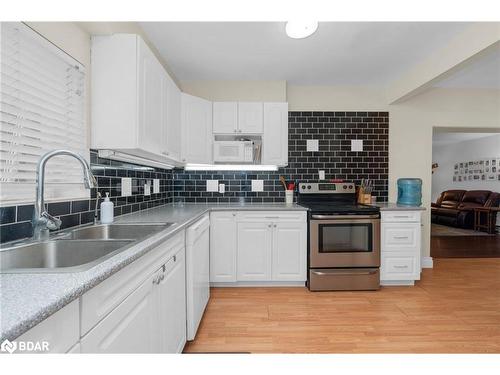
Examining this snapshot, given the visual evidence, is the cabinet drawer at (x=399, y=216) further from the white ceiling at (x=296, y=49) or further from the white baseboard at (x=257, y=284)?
the white ceiling at (x=296, y=49)

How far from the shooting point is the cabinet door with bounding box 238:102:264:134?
3041 millimetres

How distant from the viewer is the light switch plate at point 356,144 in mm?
3352

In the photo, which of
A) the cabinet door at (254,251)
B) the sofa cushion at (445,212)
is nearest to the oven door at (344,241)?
the cabinet door at (254,251)

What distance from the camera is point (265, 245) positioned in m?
2.77

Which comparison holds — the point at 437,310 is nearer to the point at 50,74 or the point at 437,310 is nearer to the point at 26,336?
the point at 26,336

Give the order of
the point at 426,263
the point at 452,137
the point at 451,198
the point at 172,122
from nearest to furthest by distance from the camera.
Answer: the point at 172,122
the point at 426,263
the point at 452,137
the point at 451,198

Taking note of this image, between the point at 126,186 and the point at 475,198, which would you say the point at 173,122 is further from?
the point at 475,198

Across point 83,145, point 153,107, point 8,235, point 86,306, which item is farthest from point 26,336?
point 153,107

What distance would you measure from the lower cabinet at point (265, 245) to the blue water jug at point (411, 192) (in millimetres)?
1387

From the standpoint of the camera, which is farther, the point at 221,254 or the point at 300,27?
the point at 221,254

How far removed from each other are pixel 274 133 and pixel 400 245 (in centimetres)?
185

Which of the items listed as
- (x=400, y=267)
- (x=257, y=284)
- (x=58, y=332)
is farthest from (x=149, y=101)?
(x=400, y=267)

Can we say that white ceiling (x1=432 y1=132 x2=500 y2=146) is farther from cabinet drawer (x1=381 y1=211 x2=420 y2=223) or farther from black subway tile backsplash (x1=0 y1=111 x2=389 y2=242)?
cabinet drawer (x1=381 y1=211 x2=420 y2=223)

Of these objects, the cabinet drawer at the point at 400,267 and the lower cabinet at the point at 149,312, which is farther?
the cabinet drawer at the point at 400,267
